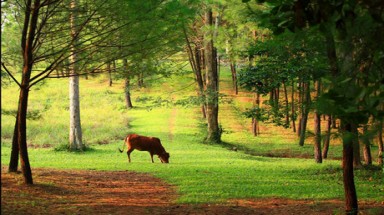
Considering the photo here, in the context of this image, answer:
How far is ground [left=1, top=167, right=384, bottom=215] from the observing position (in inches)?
352

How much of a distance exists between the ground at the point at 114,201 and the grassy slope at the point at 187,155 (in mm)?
521

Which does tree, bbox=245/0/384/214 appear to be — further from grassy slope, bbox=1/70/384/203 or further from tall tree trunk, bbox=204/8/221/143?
tall tree trunk, bbox=204/8/221/143

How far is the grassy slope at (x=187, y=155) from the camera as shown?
1192cm

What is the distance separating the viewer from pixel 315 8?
4062 millimetres

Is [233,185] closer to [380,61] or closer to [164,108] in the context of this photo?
[380,61]

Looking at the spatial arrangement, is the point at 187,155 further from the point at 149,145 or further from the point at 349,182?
the point at 349,182

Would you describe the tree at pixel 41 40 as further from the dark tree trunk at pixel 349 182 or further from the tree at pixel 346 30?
the tree at pixel 346 30

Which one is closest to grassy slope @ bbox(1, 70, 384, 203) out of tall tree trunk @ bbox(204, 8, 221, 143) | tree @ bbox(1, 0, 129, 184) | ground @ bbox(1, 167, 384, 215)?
ground @ bbox(1, 167, 384, 215)

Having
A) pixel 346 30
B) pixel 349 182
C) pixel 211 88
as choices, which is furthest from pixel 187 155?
pixel 346 30

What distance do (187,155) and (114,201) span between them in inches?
483

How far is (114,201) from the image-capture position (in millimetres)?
10047

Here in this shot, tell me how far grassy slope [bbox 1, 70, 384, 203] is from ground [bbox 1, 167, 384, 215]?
0.52 meters

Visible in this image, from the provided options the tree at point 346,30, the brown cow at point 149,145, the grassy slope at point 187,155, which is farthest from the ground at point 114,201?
the brown cow at point 149,145

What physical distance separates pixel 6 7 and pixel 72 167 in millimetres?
6684
